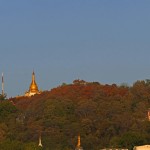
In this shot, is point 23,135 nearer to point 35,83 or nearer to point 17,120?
point 17,120

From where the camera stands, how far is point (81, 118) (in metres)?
81.2

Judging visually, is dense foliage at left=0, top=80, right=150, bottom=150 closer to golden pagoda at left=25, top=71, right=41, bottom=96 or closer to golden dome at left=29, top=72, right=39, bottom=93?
golden pagoda at left=25, top=71, right=41, bottom=96

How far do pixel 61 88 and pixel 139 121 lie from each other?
1508cm

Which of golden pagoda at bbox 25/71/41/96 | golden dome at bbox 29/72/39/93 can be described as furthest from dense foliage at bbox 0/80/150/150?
golden dome at bbox 29/72/39/93

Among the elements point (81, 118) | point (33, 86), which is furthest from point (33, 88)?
point (81, 118)

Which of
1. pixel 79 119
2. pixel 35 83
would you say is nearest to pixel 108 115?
pixel 79 119

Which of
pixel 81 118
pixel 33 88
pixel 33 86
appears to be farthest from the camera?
pixel 33 86

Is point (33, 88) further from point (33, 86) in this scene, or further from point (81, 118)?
Result: point (81, 118)

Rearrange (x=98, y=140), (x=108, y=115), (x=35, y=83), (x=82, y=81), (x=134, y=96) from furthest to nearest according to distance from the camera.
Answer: (x=35, y=83) → (x=82, y=81) → (x=134, y=96) → (x=108, y=115) → (x=98, y=140)

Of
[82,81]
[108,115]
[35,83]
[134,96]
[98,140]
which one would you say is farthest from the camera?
[35,83]

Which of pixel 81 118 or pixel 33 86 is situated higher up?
pixel 33 86

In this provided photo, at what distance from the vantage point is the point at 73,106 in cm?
8356

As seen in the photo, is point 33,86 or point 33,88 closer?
point 33,88

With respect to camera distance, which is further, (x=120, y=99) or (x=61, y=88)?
(x=61, y=88)
